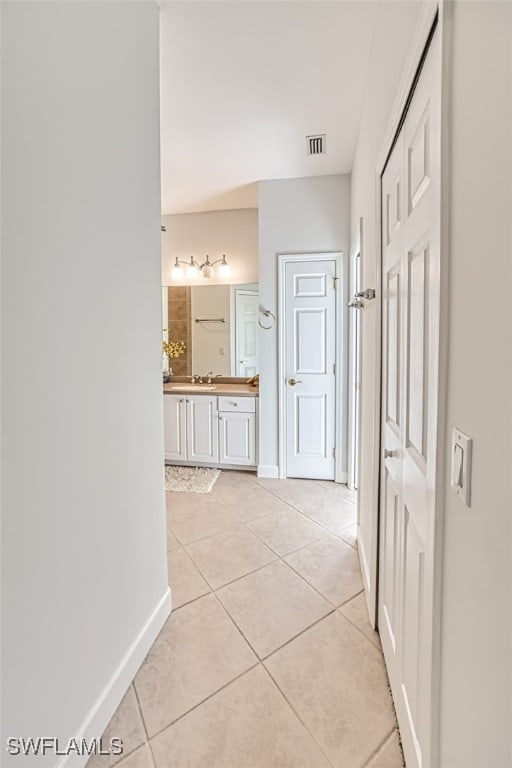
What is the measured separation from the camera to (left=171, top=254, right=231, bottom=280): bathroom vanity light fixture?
4.34 metres

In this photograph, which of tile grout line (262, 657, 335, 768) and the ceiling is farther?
the ceiling

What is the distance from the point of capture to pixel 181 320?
14.8 ft

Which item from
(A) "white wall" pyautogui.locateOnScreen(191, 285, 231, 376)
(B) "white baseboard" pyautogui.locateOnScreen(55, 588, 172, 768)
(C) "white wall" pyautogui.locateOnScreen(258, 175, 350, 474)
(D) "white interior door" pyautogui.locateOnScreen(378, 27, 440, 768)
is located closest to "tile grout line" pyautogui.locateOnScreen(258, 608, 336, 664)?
(D) "white interior door" pyautogui.locateOnScreen(378, 27, 440, 768)

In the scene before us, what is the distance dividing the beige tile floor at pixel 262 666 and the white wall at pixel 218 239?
277 centimetres

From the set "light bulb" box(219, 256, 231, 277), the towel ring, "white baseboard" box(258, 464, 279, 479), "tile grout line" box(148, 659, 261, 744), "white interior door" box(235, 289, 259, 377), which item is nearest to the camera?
"tile grout line" box(148, 659, 261, 744)

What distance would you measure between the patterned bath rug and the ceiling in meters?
2.72

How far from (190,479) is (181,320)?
5.91 feet

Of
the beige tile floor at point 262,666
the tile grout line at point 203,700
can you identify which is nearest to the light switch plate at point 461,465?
the beige tile floor at point 262,666

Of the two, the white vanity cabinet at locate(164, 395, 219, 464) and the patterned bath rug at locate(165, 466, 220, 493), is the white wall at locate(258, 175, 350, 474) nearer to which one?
the white vanity cabinet at locate(164, 395, 219, 464)

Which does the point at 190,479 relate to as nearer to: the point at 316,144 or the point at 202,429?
the point at 202,429

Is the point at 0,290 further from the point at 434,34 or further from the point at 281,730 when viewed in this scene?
the point at 281,730

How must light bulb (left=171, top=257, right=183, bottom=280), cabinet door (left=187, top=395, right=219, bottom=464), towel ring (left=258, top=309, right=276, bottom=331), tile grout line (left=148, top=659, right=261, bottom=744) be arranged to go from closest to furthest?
tile grout line (left=148, top=659, right=261, bottom=744) → towel ring (left=258, top=309, right=276, bottom=331) → cabinet door (left=187, top=395, right=219, bottom=464) → light bulb (left=171, top=257, right=183, bottom=280)

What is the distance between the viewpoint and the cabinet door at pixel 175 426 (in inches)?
159

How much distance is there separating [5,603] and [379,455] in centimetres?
143
